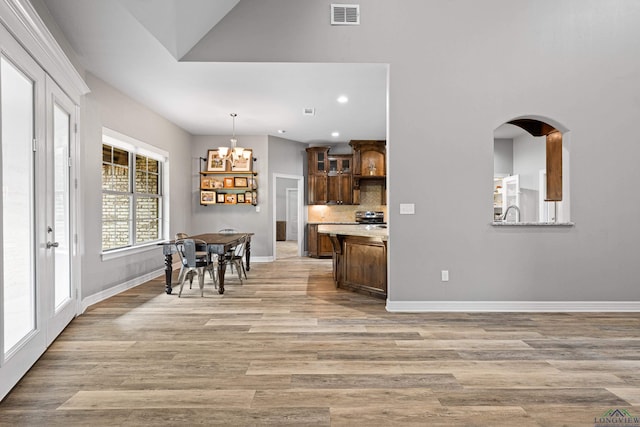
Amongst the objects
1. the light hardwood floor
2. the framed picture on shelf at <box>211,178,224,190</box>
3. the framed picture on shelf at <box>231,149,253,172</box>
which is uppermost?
the framed picture on shelf at <box>231,149,253,172</box>

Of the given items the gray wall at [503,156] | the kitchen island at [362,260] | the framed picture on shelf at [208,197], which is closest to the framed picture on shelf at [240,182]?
the framed picture on shelf at [208,197]

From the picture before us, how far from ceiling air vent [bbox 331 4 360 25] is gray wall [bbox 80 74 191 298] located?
2.94m

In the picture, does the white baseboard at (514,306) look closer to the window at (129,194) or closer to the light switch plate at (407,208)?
the light switch plate at (407,208)

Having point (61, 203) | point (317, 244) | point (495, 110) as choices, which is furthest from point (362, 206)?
point (61, 203)

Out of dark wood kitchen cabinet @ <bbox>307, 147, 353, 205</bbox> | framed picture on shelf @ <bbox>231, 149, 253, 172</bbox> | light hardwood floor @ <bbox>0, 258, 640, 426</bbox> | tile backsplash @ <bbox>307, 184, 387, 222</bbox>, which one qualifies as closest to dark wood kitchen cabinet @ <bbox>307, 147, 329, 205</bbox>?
dark wood kitchen cabinet @ <bbox>307, 147, 353, 205</bbox>

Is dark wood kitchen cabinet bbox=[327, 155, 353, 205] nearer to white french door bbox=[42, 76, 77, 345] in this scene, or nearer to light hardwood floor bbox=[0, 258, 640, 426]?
light hardwood floor bbox=[0, 258, 640, 426]

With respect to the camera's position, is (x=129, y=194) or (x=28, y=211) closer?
(x=28, y=211)

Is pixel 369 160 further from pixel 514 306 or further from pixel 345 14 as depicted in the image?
pixel 514 306

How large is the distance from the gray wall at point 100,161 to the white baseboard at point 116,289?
0.16 feet

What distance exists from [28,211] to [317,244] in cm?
632

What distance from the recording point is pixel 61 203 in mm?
3508

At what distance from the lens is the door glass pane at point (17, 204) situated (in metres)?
2.29

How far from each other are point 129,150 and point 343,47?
139 inches

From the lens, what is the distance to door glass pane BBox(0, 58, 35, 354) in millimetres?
2295
